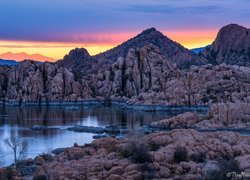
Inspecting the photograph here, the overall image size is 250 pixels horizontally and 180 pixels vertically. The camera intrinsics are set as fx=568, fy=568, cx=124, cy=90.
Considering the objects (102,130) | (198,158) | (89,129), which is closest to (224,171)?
(198,158)

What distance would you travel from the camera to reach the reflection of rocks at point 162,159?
39562mm

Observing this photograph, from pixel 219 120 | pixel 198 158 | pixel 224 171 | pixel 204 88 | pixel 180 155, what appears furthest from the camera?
pixel 204 88

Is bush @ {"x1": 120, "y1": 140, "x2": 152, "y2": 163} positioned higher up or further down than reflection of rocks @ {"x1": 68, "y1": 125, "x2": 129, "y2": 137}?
higher up

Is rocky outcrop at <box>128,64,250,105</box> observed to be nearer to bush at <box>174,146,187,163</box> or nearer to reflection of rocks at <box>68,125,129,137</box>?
reflection of rocks at <box>68,125,129,137</box>

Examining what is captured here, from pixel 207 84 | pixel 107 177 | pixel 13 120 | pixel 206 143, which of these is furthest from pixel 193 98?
pixel 107 177

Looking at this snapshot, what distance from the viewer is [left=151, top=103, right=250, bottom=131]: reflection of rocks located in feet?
323

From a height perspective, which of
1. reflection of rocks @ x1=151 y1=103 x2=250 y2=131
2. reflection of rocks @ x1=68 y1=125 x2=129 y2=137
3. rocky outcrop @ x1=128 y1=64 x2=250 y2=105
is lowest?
reflection of rocks @ x1=68 y1=125 x2=129 y2=137

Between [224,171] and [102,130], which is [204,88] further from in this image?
[224,171]

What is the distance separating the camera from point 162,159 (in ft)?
140

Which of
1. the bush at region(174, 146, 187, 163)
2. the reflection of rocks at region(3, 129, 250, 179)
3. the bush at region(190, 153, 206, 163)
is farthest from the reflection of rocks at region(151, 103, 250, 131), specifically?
the bush at region(174, 146, 187, 163)

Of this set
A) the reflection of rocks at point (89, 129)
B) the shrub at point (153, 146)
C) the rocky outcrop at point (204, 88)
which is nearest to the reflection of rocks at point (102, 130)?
the reflection of rocks at point (89, 129)

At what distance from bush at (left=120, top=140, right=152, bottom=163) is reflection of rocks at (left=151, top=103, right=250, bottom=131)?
5414 cm

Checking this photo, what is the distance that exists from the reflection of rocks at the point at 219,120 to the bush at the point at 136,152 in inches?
2131

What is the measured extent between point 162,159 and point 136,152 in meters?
2.20
